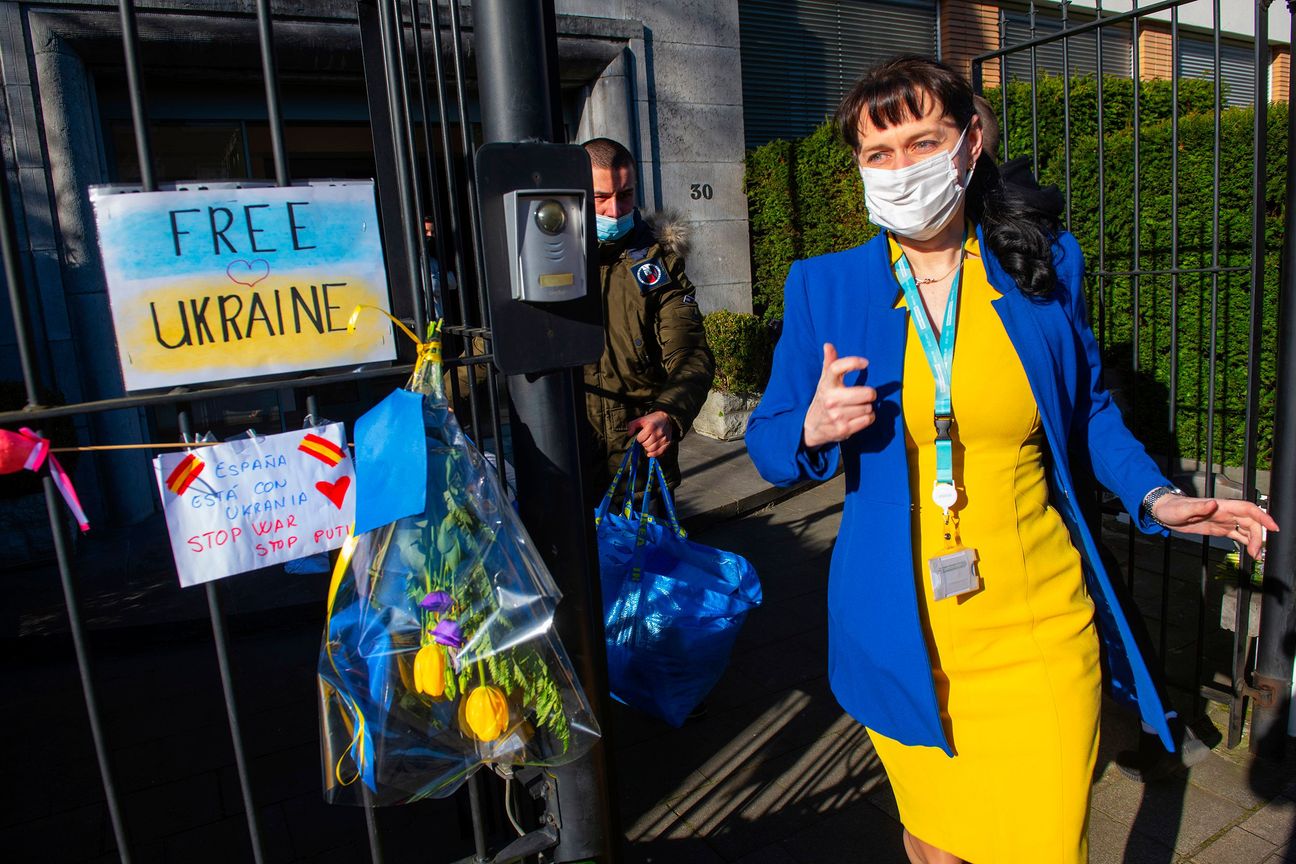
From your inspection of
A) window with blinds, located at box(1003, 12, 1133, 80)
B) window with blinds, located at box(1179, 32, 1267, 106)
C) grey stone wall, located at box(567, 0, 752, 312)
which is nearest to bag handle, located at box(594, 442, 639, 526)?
grey stone wall, located at box(567, 0, 752, 312)

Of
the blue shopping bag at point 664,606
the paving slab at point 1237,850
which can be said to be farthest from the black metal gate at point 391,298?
the paving slab at point 1237,850

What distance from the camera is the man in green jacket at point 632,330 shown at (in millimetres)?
3307

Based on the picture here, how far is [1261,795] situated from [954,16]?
11.3m

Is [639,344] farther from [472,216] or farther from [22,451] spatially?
[22,451]

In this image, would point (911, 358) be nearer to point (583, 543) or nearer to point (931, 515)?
point (931, 515)

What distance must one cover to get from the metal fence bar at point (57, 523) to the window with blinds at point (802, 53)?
9756 mm

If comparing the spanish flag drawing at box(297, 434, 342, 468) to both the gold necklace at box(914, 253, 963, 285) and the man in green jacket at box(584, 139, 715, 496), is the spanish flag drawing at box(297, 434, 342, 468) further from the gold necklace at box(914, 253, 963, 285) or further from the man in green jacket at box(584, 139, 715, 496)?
the man in green jacket at box(584, 139, 715, 496)

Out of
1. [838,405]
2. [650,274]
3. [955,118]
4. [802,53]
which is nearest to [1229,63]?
[802,53]

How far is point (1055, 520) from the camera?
2.07 meters

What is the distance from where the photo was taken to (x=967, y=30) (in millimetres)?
12133

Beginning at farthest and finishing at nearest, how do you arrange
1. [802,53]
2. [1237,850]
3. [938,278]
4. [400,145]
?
[802,53]
[1237,850]
[938,278]
[400,145]

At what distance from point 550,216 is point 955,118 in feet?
3.46

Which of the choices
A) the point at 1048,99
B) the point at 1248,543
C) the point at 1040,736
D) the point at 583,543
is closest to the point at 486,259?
the point at 583,543

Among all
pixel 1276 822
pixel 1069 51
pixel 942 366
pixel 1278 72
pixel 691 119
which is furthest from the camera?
pixel 1278 72
